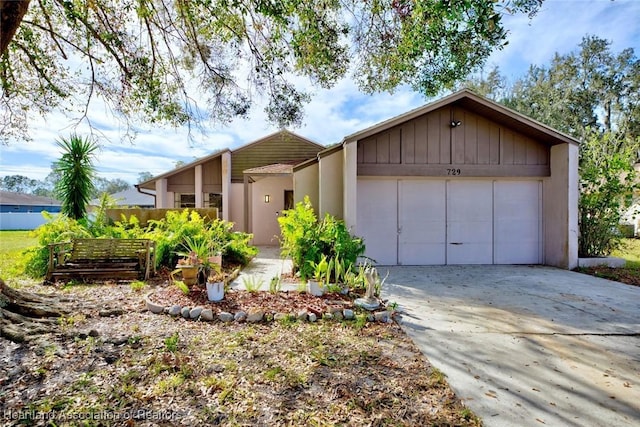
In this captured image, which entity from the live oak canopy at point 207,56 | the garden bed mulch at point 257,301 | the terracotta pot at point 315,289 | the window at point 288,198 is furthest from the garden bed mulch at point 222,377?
the window at point 288,198

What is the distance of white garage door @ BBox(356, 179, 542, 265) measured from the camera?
325 inches

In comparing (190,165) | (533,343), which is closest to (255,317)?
(533,343)

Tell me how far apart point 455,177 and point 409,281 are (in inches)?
136

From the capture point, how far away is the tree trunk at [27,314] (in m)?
3.25

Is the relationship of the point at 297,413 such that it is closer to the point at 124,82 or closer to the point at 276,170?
the point at 124,82

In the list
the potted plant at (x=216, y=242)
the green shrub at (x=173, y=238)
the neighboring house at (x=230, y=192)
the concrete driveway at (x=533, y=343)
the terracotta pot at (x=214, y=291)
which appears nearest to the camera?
the concrete driveway at (x=533, y=343)

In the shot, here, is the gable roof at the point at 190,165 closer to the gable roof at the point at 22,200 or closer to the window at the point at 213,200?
the window at the point at 213,200

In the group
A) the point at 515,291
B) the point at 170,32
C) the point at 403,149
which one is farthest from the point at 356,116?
the point at 515,291

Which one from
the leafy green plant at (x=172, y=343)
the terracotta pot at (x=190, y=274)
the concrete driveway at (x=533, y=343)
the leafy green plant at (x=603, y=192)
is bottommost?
the concrete driveway at (x=533, y=343)

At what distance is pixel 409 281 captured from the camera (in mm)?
6547

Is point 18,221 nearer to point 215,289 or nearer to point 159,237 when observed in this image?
point 159,237

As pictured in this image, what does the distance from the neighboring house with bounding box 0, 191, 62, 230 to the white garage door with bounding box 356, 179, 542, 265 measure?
21.2 m

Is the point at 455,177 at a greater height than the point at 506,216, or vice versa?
the point at 455,177

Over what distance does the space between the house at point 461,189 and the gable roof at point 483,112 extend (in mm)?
35
